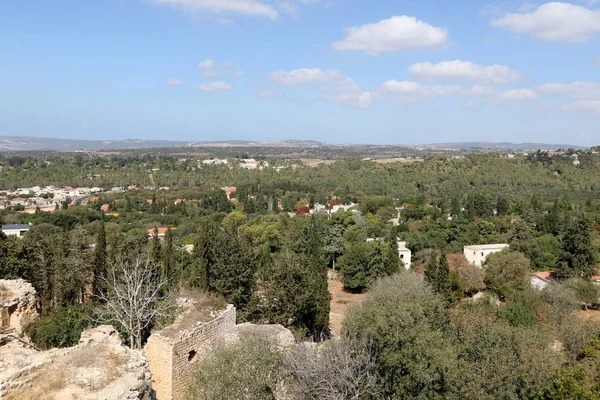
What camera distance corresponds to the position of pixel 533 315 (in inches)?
974

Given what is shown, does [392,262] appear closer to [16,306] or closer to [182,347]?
[182,347]

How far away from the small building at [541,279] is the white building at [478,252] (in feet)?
15.7

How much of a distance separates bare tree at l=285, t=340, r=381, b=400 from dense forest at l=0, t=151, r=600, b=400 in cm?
5

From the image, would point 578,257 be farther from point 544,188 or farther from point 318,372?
point 544,188

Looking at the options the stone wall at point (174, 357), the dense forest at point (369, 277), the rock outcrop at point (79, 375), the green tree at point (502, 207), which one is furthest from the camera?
the green tree at point (502, 207)

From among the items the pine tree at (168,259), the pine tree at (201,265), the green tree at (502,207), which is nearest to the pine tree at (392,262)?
the pine tree at (201,265)

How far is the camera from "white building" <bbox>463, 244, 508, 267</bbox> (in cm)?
4112

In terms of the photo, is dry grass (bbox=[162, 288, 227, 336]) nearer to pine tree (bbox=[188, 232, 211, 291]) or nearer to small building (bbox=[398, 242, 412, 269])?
pine tree (bbox=[188, 232, 211, 291])

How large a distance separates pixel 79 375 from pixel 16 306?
6732mm

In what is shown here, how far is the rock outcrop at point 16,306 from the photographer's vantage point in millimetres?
12852

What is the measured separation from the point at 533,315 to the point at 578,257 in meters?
13.1

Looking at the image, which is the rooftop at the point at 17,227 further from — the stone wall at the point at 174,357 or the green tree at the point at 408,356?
the green tree at the point at 408,356

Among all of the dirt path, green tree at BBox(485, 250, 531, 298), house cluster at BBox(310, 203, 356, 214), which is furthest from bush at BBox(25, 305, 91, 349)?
house cluster at BBox(310, 203, 356, 214)

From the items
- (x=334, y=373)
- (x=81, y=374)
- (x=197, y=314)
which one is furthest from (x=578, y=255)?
(x=81, y=374)
